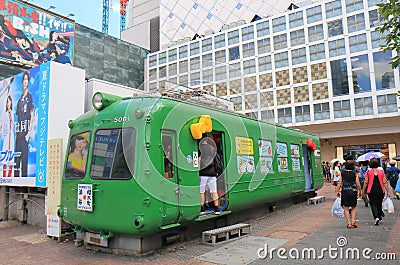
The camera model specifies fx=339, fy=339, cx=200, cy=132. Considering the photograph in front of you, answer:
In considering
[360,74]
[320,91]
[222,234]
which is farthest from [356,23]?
[222,234]

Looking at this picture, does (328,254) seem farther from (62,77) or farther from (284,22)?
(284,22)

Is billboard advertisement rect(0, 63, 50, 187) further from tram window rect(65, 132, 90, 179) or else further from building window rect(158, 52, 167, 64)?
building window rect(158, 52, 167, 64)

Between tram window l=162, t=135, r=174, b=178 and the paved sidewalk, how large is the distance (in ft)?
4.80

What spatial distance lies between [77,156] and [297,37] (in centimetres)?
2727

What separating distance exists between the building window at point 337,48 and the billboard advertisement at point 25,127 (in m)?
25.3

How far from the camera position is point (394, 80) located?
26031mm

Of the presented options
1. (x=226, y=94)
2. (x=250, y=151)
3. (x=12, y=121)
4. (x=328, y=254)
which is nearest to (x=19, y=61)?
(x=12, y=121)

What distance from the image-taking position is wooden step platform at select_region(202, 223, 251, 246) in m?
6.69

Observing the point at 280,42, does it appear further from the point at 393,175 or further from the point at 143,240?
the point at 143,240

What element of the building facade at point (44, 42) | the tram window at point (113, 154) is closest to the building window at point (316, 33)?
the building facade at point (44, 42)

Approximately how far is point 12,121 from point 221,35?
87.9ft

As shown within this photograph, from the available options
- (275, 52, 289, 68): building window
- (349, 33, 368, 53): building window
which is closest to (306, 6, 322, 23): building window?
(349, 33, 368, 53): building window

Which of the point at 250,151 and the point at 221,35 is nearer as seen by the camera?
the point at 250,151

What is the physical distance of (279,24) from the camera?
3086 cm
